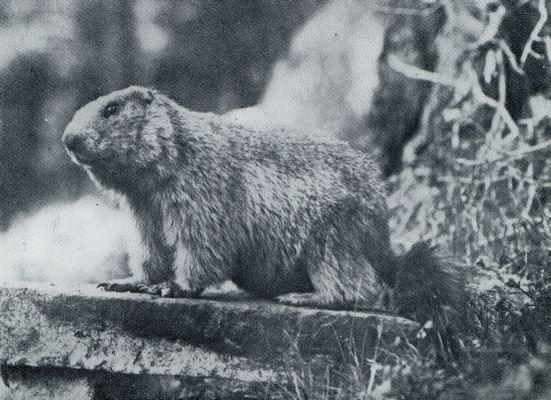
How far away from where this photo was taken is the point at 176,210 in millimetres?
3859

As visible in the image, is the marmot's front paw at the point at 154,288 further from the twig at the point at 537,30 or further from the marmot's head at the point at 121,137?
the twig at the point at 537,30

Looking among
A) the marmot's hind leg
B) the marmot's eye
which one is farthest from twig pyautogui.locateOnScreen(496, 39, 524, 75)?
the marmot's eye

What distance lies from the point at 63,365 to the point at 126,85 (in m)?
1.68

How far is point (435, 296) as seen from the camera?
389cm

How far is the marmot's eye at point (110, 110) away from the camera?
150 inches

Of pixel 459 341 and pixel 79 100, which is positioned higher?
pixel 79 100

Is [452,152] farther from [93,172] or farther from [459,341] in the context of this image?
[93,172]

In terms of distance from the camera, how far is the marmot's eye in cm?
382

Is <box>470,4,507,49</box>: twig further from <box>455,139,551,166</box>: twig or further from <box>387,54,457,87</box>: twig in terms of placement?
<box>455,139,551,166</box>: twig

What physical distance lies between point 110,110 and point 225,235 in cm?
86

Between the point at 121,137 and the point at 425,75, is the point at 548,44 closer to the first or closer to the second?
the point at 425,75

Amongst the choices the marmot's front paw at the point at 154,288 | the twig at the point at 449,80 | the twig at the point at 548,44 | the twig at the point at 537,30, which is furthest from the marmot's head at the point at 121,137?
the twig at the point at 548,44

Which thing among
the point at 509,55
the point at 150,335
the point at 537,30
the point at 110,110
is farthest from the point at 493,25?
the point at 150,335

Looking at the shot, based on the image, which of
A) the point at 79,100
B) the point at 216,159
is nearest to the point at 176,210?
the point at 216,159
